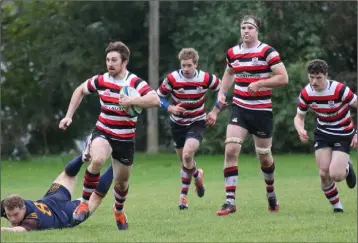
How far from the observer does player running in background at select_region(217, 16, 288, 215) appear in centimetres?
1322

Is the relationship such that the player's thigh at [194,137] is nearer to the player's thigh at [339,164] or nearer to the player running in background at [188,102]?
the player running in background at [188,102]

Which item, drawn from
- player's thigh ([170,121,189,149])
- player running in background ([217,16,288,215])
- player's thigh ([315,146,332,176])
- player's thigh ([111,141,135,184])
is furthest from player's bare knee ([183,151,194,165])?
player's thigh ([111,141,135,184])

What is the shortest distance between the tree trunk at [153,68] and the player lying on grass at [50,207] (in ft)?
71.9

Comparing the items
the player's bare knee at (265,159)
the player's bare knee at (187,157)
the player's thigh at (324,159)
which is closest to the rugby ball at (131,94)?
the player's bare knee at (265,159)

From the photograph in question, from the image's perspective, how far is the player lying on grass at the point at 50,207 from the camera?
11273 mm

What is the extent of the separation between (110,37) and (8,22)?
14.3 feet

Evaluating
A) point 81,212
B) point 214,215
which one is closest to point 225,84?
point 214,215

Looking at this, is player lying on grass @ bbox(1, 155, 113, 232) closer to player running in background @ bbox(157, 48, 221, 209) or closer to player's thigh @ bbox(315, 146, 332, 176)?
player running in background @ bbox(157, 48, 221, 209)

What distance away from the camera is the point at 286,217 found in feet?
41.0

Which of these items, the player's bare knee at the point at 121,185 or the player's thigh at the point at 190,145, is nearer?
the player's bare knee at the point at 121,185

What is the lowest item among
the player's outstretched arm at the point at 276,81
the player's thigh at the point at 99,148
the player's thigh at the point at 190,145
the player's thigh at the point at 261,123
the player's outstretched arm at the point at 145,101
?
the player's thigh at the point at 190,145

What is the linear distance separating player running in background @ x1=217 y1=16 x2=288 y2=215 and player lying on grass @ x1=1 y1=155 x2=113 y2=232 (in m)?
2.00

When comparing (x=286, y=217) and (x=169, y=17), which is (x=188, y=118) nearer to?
(x=286, y=217)

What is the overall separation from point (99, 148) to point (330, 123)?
358 centimetres
